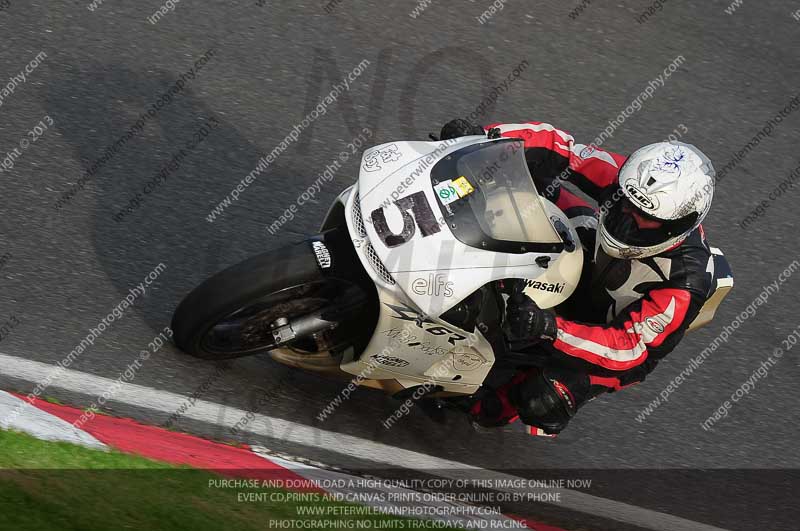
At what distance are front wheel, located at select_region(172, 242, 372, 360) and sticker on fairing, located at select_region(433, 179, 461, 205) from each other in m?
0.58

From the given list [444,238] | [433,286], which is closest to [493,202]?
[444,238]

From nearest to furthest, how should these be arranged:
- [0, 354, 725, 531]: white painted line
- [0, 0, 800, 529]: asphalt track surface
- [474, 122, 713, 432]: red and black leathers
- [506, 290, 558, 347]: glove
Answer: [506, 290, 558, 347]: glove < [474, 122, 713, 432]: red and black leathers < [0, 354, 725, 531]: white painted line < [0, 0, 800, 529]: asphalt track surface

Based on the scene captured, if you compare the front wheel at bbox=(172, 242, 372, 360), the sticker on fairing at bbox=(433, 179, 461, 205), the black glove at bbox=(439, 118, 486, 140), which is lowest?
the front wheel at bbox=(172, 242, 372, 360)

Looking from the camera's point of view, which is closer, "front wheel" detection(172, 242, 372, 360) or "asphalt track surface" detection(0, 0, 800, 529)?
"front wheel" detection(172, 242, 372, 360)

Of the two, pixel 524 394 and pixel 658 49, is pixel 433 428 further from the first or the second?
pixel 658 49

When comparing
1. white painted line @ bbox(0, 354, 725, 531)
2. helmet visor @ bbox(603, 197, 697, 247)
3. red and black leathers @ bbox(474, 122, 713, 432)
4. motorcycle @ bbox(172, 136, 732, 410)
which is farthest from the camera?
white painted line @ bbox(0, 354, 725, 531)

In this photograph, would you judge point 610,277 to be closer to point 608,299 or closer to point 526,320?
point 608,299

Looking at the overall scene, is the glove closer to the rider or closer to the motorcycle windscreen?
the rider

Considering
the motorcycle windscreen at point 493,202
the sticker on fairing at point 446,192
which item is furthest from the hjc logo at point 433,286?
the sticker on fairing at point 446,192

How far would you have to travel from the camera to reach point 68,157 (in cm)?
596

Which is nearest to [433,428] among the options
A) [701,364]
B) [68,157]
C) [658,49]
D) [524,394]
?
[524,394]

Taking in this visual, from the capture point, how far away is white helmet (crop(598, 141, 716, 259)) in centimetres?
427

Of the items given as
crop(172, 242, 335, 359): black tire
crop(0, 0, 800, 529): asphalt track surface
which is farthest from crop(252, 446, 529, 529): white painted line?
crop(172, 242, 335, 359): black tire

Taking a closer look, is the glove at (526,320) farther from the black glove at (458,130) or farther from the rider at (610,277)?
the black glove at (458,130)
